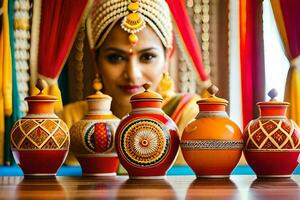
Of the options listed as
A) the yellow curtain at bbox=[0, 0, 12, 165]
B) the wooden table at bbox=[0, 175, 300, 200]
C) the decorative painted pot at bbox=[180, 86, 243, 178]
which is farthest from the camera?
the yellow curtain at bbox=[0, 0, 12, 165]

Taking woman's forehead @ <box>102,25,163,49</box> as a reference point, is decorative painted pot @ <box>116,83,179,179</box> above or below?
below

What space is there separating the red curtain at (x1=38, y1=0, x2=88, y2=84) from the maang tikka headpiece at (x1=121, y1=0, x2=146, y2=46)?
0.95 ft

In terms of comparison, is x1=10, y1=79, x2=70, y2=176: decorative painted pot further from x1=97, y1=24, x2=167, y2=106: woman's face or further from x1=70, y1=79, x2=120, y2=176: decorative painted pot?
x1=97, y1=24, x2=167, y2=106: woman's face

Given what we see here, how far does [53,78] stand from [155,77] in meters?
0.36

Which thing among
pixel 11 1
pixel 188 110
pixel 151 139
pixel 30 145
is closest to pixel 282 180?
pixel 151 139

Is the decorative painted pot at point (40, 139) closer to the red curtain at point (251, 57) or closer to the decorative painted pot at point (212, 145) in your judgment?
the decorative painted pot at point (212, 145)

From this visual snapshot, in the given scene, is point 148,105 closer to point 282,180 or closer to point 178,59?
point 282,180

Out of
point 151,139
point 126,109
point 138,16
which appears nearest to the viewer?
point 151,139

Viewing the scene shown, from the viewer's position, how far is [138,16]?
1991 millimetres

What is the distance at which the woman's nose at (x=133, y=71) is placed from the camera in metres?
2.02

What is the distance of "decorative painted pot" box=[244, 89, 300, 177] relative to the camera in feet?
2.83

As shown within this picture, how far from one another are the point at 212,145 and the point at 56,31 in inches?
57.3

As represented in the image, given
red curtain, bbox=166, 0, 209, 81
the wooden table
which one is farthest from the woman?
the wooden table

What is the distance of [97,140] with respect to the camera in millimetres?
942
